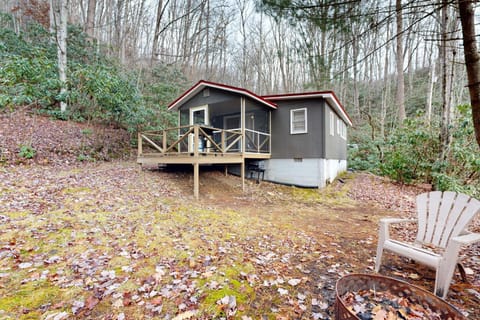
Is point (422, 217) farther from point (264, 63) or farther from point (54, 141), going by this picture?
point (264, 63)

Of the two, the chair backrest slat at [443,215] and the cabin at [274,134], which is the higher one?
the cabin at [274,134]

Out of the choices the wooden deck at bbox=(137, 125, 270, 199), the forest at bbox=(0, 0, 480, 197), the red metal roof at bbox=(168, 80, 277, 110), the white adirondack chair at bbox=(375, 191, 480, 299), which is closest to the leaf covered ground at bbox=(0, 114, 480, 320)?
the white adirondack chair at bbox=(375, 191, 480, 299)

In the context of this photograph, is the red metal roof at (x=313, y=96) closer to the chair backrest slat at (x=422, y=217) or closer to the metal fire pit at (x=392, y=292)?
the chair backrest slat at (x=422, y=217)

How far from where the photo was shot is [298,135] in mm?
9969

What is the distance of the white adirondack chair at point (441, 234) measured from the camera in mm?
2410

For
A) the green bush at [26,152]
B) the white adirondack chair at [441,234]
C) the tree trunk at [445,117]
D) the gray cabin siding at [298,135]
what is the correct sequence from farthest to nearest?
the gray cabin siding at [298,135], the green bush at [26,152], the tree trunk at [445,117], the white adirondack chair at [441,234]

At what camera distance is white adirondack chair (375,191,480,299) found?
7.91 feet

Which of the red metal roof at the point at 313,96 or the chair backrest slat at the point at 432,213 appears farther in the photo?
the red metal roof at the point at 313,96

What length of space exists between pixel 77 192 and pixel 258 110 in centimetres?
780

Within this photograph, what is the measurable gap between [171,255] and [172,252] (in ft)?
0.28

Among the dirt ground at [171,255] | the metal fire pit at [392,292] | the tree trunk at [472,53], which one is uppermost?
the tree trunk at [472,53]

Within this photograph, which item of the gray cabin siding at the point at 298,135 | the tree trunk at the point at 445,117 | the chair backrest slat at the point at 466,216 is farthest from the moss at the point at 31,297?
the tree trunk at the point at 445,117

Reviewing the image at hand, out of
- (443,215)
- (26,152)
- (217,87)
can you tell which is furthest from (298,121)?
(26,152)

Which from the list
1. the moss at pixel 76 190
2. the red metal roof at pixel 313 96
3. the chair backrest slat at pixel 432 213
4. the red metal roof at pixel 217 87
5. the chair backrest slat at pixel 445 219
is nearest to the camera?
the chair backrest slat at pixel 445 219
